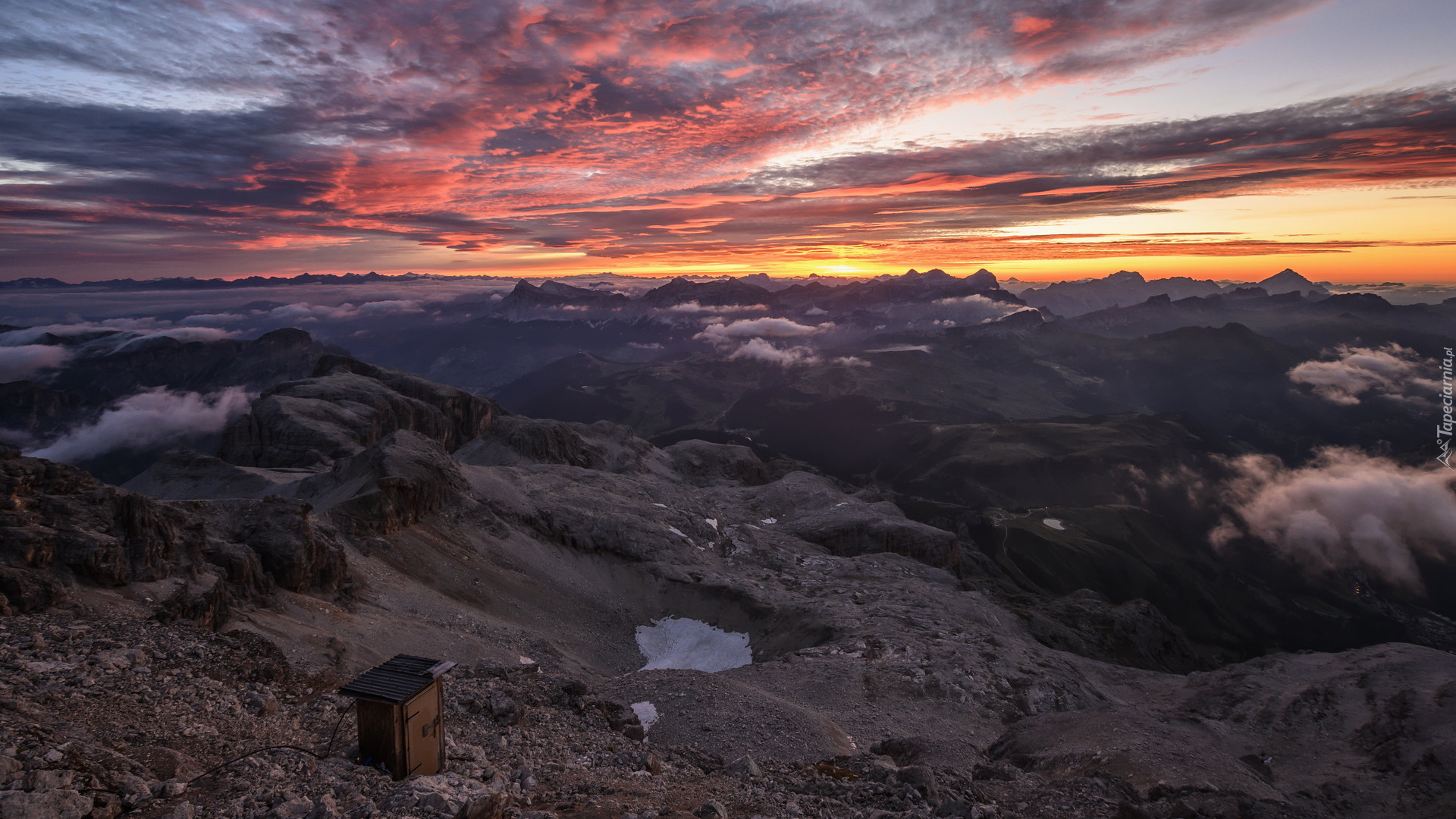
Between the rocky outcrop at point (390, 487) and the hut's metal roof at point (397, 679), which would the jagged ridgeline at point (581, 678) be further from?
the hut's metal roof at point (397, 679)

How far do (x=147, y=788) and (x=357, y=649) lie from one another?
A: 27657mm

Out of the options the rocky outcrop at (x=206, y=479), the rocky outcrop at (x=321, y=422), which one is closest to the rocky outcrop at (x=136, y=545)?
the rocky outcrop at (x=206, y=479)

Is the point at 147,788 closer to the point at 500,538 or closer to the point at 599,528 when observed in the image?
the point at 500,538

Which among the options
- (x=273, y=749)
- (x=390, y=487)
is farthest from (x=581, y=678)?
(x=390, y=487)

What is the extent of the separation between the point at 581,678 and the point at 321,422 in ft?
433

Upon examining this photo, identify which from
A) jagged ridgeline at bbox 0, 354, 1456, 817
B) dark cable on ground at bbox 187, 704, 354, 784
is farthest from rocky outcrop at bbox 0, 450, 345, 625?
dark cable on ground at bbox 187, 704, 354, 784

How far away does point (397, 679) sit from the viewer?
20.2 m

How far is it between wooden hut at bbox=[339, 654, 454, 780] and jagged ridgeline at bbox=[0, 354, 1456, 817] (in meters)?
0.89

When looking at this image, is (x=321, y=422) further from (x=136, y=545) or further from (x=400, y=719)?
(x=400, y=719)

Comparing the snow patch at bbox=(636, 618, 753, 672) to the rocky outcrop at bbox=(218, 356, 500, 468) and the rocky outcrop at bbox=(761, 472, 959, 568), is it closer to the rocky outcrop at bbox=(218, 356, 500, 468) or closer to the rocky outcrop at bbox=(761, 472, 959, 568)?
the rocky outcrop at bbox=(761, 472, 959, 568)

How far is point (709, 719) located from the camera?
4209 cm

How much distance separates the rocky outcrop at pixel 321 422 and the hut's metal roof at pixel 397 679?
136m

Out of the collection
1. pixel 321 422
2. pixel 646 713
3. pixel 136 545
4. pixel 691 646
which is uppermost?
pixel 136 545

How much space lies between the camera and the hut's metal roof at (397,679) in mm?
19172
